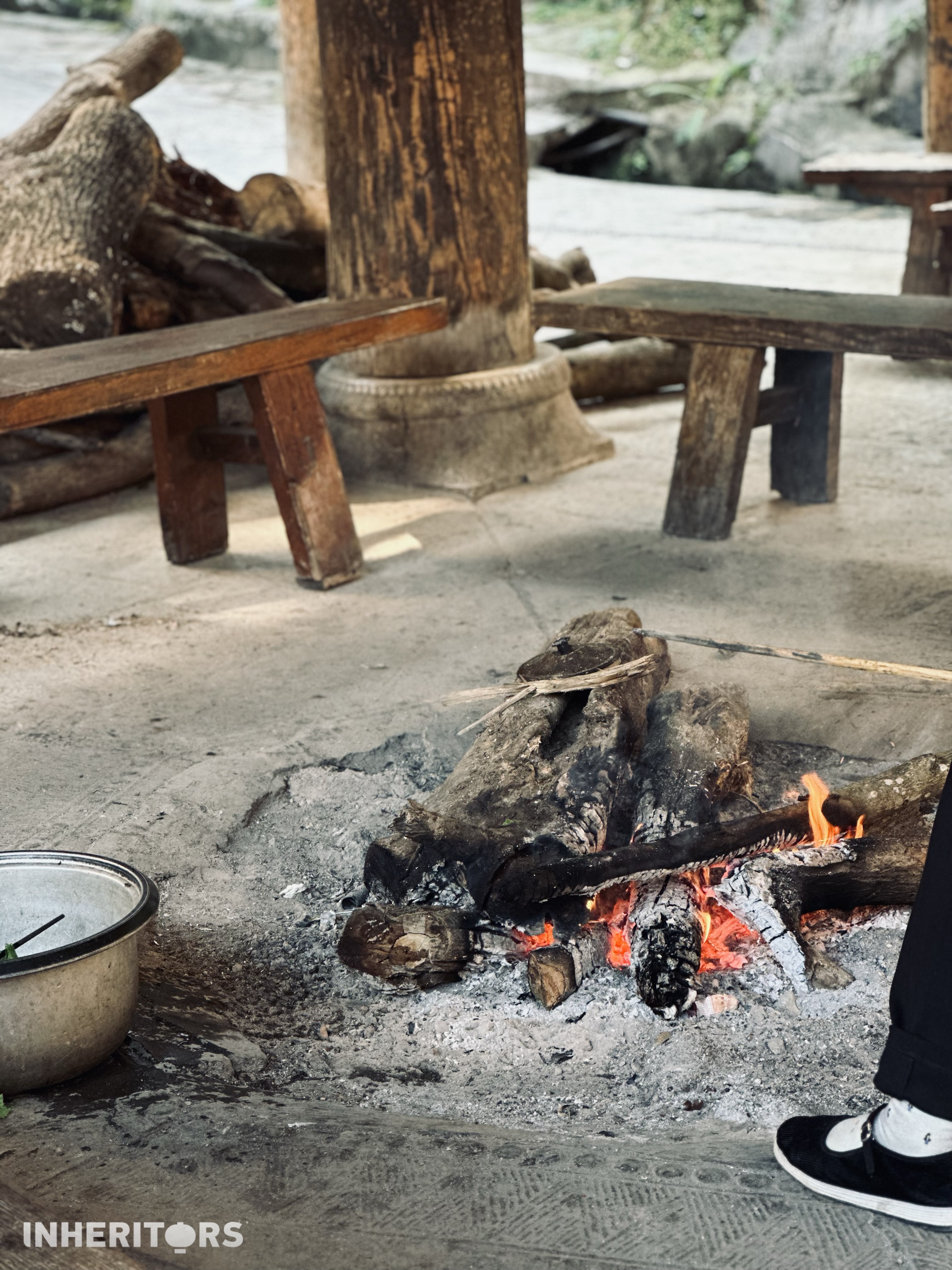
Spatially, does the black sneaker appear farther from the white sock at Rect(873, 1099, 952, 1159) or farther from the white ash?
the white ash

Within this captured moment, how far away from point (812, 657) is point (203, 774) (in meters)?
1.36

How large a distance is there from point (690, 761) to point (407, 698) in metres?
0.97

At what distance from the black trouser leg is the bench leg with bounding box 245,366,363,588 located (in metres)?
2.98

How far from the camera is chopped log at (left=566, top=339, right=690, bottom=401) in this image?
6.80m

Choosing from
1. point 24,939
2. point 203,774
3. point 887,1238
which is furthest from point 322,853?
point 887,1238

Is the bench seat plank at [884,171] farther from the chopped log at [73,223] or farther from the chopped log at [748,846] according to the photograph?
the chopped log at [748,846]

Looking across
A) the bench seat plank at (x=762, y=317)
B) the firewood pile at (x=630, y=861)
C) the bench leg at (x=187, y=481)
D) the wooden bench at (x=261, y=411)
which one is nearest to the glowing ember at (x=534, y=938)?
the firewood pile at (x=630, y=861)

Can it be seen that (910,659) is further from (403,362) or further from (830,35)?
(830,35)

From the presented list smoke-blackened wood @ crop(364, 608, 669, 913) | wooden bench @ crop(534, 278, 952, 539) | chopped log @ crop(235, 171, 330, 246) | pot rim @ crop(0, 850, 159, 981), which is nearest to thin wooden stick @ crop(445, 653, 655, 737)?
smoke-blackened wood @ crop(364, 608, 669, 913)

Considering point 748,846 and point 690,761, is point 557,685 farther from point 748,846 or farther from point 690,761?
point 748,846

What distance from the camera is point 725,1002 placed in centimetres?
228

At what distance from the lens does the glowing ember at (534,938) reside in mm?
2381

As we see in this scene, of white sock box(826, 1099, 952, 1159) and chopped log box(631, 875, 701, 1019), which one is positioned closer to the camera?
white sock box(826, 1099, 952, 1159)

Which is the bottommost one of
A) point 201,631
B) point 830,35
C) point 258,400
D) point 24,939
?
point 201,631
